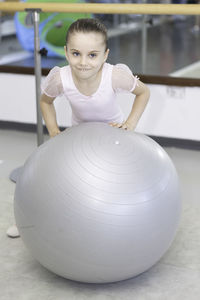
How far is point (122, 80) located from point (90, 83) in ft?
0.43

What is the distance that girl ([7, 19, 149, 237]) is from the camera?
196 cm

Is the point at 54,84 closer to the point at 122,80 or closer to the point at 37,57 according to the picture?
the point at 122,80

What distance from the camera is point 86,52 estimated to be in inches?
77.4

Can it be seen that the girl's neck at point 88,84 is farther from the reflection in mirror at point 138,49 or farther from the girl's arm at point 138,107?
the reflection in mirror at point 138,49

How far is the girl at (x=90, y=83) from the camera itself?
6.44 feet

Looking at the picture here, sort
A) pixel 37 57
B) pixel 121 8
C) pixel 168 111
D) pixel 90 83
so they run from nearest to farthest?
pixel 90 83 → pixel 121 8 → pixel 37 57 → pixel 168 111

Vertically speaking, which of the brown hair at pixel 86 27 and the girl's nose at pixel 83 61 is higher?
the brown hair at pixel 86 27

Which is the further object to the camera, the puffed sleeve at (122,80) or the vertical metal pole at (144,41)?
the vertical metal pole at (144,41)

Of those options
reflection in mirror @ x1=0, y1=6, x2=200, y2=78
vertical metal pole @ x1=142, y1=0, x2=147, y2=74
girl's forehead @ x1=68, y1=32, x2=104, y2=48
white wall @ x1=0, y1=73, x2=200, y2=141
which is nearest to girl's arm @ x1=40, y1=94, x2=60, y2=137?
girl's forehead @ x1=68, y1=32, x2=104, y2=48

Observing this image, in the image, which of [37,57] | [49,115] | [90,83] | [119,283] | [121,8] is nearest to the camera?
[119,283]

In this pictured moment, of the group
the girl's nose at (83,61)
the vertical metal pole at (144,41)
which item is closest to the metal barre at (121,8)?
the girl's nose at (83,61)

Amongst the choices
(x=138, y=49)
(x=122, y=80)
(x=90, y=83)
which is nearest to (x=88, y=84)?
(x=90, y=83)

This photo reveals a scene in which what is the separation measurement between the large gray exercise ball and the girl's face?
277 mm

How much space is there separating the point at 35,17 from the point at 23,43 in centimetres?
158
